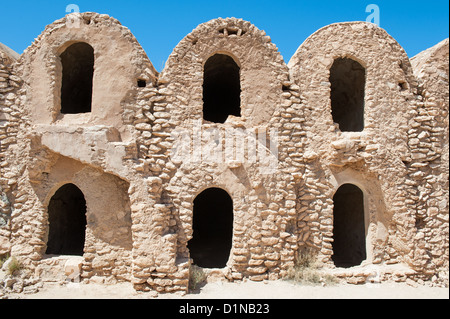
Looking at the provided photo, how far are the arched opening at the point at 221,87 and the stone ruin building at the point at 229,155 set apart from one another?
4.91 ft

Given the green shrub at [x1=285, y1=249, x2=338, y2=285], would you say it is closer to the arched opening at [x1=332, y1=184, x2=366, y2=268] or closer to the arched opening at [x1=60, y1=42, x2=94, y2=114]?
the arched opening at [x1=332, y1=184, x2=366, y2=268]

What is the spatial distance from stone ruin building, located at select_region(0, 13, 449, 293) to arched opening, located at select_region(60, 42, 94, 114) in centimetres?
39

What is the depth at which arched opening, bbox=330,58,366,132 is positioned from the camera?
8711mm

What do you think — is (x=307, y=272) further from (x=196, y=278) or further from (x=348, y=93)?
(x=348, y=93)

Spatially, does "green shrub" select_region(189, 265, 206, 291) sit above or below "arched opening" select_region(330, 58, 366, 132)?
below

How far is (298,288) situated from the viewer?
21.8 ft

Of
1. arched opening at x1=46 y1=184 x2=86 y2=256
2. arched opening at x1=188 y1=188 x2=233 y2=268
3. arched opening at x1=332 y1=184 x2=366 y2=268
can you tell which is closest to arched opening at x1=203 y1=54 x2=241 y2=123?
arched opening at x1=188 y1=188 x2=233 y2=268

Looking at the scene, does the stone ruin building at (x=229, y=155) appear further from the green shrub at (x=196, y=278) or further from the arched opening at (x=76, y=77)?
the arched opening at (x=76, y=77)

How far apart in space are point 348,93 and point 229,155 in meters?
4.56

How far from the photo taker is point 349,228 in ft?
29.5

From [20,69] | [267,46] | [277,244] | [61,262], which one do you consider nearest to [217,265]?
[277,244]

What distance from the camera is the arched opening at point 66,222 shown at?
8453 millimetres

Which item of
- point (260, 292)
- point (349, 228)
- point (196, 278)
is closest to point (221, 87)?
point (349, 228)

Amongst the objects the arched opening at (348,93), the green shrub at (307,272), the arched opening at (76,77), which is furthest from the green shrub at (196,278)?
the arched opening at (76,77)
